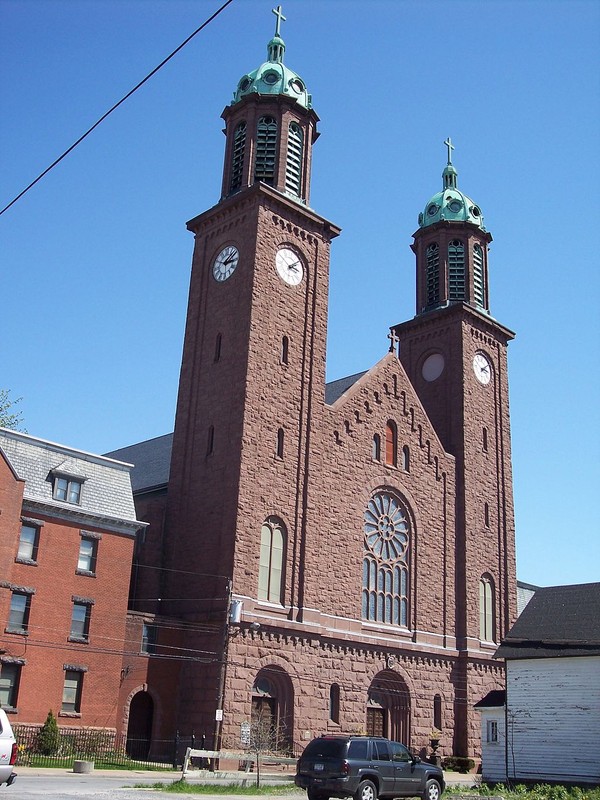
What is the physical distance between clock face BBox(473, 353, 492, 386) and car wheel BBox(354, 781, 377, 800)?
123 ft

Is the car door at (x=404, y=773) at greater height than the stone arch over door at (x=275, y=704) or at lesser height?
lesser

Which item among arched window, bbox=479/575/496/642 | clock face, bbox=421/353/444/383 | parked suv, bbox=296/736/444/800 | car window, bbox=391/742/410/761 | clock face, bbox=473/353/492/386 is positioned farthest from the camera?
clock face, bbox=421/353/444/383

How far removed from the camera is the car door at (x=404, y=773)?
78.7 ft

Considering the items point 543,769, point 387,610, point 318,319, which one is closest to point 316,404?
point 318,319

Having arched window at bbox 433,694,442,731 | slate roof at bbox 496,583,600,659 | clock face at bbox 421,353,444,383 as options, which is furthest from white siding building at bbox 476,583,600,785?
clock face at bbox 421,353,444,383

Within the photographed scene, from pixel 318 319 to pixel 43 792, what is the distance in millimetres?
29896

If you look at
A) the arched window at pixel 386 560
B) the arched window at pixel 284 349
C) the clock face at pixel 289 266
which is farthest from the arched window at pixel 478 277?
the arched window at pixel 284 349

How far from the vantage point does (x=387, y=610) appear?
4659cm

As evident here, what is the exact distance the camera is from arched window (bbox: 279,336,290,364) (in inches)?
1748

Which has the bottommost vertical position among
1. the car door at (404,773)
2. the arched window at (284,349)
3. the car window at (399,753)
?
the car door at (404,773)

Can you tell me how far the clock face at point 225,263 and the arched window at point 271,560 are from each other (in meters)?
13.2

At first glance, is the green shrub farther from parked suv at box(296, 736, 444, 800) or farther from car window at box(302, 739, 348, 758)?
car window at box(302, 739, 348, 758)

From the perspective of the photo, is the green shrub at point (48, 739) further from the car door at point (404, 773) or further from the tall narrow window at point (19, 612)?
the car door at point (404, 773)

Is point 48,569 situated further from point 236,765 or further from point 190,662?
point 236,765
